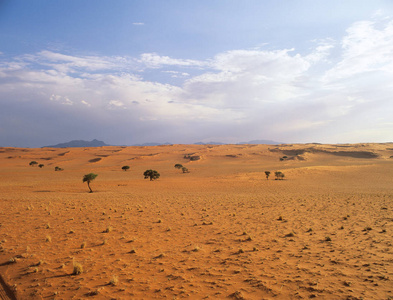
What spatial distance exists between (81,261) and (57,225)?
237 inches

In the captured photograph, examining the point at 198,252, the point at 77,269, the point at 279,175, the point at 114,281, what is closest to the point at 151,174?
the point at 279,175

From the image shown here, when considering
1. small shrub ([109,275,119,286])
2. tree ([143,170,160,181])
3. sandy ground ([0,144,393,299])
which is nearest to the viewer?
sandy ground ([0,144,393,299])

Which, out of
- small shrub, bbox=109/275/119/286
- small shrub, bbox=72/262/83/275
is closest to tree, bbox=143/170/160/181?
small shrub, bbox=72/262/83/275

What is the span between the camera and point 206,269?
7609 millimetres

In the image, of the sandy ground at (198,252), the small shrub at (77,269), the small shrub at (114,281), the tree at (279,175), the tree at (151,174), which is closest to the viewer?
the sandy ground at (198,252)

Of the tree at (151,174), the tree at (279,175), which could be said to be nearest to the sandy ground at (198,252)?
the tree at (279,175)

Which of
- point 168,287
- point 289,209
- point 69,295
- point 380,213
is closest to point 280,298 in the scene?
point 168,287

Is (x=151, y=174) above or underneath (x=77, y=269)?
underneath

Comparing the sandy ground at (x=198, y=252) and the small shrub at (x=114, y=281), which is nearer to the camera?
the sandy ground at (x=198, y=252)

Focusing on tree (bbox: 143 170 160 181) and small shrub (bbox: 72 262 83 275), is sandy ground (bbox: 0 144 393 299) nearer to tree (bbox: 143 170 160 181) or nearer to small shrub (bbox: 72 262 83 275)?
small shrub (bbox: 72 262 83 275)

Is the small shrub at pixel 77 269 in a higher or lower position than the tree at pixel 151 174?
higher

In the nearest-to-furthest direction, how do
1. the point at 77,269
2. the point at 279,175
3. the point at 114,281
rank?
1. the point at 114,281
2. the point at 77,269
3. the point at 279,175

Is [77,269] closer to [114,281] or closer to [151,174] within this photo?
[114,281]

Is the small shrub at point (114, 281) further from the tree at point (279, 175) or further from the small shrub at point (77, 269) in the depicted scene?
the tree at point (279, 175)
